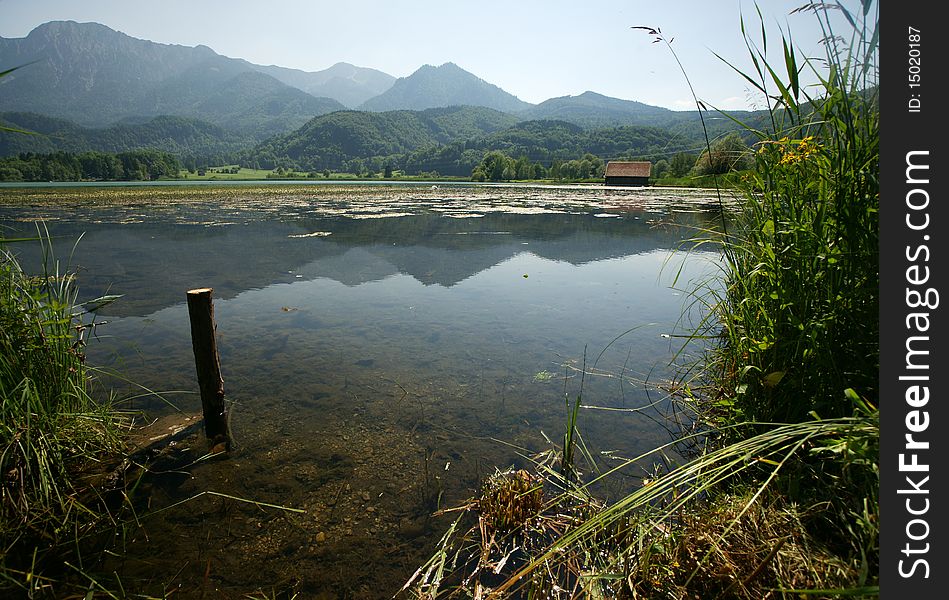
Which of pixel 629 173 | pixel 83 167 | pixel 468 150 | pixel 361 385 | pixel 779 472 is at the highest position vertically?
pixel 468 150

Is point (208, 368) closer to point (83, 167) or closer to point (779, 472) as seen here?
point (779, 472)

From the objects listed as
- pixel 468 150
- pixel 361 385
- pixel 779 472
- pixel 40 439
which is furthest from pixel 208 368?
pixel 468 150

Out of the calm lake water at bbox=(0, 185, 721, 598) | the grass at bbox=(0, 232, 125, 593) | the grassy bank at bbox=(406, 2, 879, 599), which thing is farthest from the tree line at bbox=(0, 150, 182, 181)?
the grassy bank at bbox=(406, 2, 879, 599)

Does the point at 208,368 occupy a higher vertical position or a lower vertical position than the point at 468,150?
lower

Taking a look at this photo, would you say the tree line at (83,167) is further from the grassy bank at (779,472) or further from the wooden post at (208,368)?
the grassy bank at (779,472)

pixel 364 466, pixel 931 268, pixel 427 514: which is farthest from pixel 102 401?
pixel 931 268

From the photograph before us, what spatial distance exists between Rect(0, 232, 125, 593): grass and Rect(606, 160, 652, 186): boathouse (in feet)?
215

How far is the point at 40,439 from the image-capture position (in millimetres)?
2574

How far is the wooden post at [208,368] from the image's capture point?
3.76 metres

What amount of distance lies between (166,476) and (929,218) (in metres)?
4.79

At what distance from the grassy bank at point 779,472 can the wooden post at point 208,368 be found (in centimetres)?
235

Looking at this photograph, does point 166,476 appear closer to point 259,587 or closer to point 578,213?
point 259,587

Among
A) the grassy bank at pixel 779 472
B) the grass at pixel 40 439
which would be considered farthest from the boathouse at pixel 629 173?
the grass at pixel 40 439

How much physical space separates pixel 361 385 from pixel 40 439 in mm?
2658
